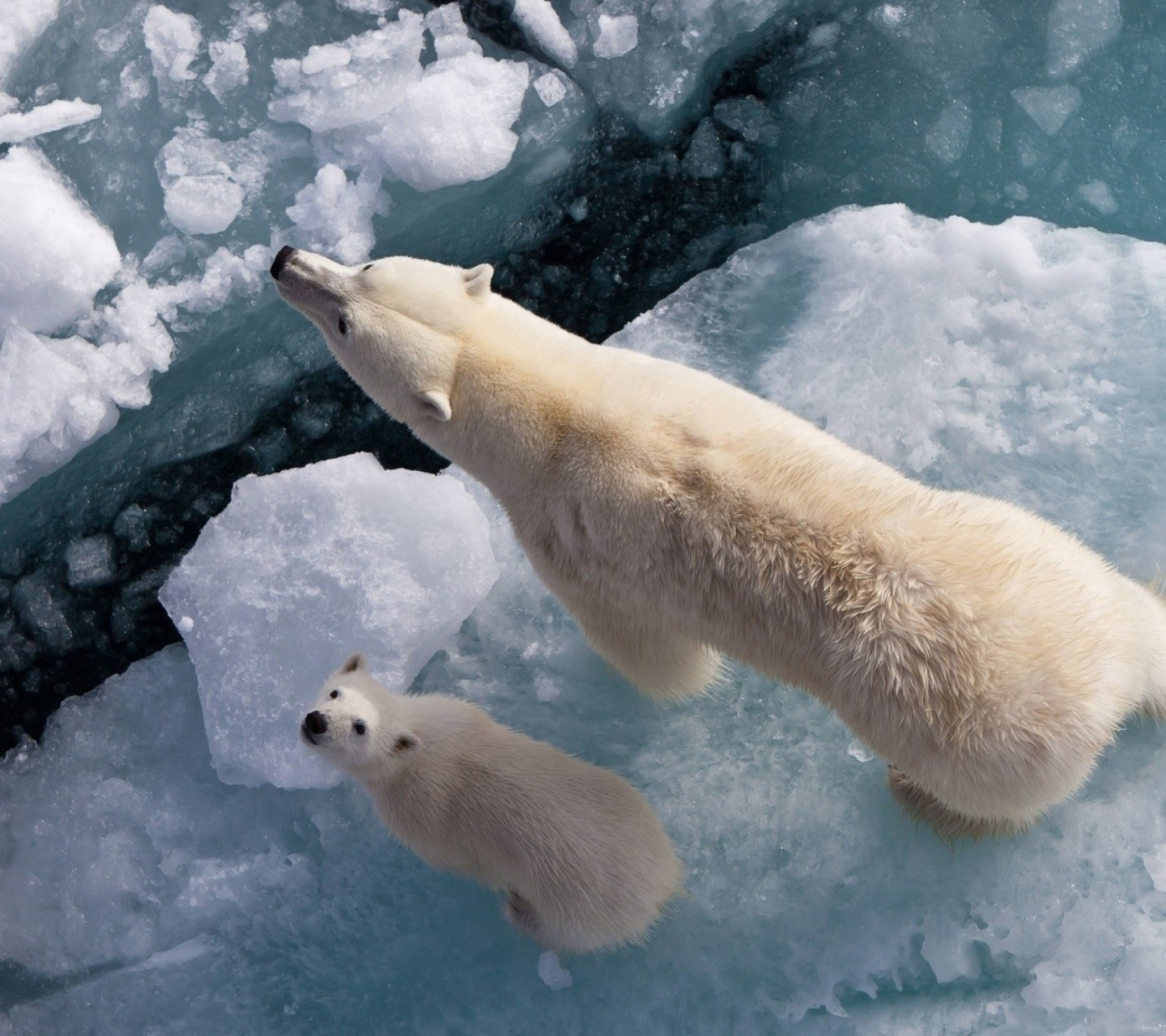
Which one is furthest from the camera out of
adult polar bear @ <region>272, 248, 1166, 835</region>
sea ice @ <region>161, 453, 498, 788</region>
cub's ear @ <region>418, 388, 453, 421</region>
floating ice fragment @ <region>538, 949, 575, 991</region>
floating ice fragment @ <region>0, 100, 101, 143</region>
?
floating ice fragment @ <region>0, 100, 101, 143</region>

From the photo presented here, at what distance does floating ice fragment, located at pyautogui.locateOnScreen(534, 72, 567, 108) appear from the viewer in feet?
12.8

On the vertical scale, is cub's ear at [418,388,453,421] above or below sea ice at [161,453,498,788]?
above

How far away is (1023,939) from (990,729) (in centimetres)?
84

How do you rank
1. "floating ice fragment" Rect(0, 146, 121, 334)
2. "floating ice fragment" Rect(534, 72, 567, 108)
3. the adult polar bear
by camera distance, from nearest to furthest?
the adult polar bear < "floating ice fragment" Rect(0, 146, 121, 334) < "floating ice fragment" Rect(534, 72, 567, 108)

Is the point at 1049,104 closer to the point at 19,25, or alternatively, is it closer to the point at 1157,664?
the point at 1157,664

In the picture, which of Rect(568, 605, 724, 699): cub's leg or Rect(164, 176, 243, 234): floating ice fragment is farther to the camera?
Rect(164, 176, 243, 234): floating ice fragment

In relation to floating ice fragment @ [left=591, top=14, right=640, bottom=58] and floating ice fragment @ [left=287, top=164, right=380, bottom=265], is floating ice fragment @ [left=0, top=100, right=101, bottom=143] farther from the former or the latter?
floating ice fragment @ [left=591, top=14, right=640, bottom=58]

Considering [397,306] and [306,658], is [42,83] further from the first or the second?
[306,658]

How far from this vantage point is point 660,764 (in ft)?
11.1

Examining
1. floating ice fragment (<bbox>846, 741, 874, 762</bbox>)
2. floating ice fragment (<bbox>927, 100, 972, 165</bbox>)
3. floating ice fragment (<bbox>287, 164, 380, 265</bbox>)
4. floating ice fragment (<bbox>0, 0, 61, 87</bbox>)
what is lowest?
floating ice fragment (<bbox>846, 741, 874, 762</bbox>)

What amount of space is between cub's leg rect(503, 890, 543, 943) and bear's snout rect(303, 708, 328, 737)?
28.1 inches

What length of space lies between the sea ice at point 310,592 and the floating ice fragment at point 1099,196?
89.4 inches

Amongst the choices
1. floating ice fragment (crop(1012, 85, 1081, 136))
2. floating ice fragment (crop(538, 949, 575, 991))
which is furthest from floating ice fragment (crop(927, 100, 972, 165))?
floating ice fragment (crop(538, 949, 575, 991))

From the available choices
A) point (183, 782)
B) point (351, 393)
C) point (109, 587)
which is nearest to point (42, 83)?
point (351, 393)
